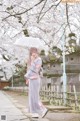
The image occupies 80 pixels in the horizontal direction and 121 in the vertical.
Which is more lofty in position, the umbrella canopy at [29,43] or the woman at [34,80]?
the umbrella canopy at [29,43]

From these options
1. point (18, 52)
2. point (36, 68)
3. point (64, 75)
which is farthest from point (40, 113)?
point (18, 52)

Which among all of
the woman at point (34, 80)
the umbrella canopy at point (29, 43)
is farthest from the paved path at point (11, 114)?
the umbrella canopy at point (29, 43)

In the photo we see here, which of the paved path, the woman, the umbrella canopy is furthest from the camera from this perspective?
the umbrella canopy

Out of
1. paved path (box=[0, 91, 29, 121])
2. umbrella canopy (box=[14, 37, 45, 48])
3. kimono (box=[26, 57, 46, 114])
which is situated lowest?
paved path (box=[0, 91, 29, 121])

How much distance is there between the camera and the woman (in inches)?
452

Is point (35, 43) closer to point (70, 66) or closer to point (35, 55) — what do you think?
point (35, 55)

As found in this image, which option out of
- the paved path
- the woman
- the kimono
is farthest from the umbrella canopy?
the paved path

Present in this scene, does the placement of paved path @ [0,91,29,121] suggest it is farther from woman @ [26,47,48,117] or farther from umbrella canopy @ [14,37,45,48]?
umbrella canopy @ [14,37,45,48]

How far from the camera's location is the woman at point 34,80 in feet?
37.6

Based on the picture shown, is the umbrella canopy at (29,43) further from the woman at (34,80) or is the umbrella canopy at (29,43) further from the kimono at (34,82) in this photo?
the kimono at (34,82)

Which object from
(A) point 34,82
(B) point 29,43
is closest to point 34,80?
(A) point 34,82

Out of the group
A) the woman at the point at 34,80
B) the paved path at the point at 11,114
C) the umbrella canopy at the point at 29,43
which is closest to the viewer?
the paved path at the point at 11,114

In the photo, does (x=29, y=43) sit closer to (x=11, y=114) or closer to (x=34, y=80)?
(x=34, y=80)

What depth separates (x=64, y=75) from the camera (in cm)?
1905
